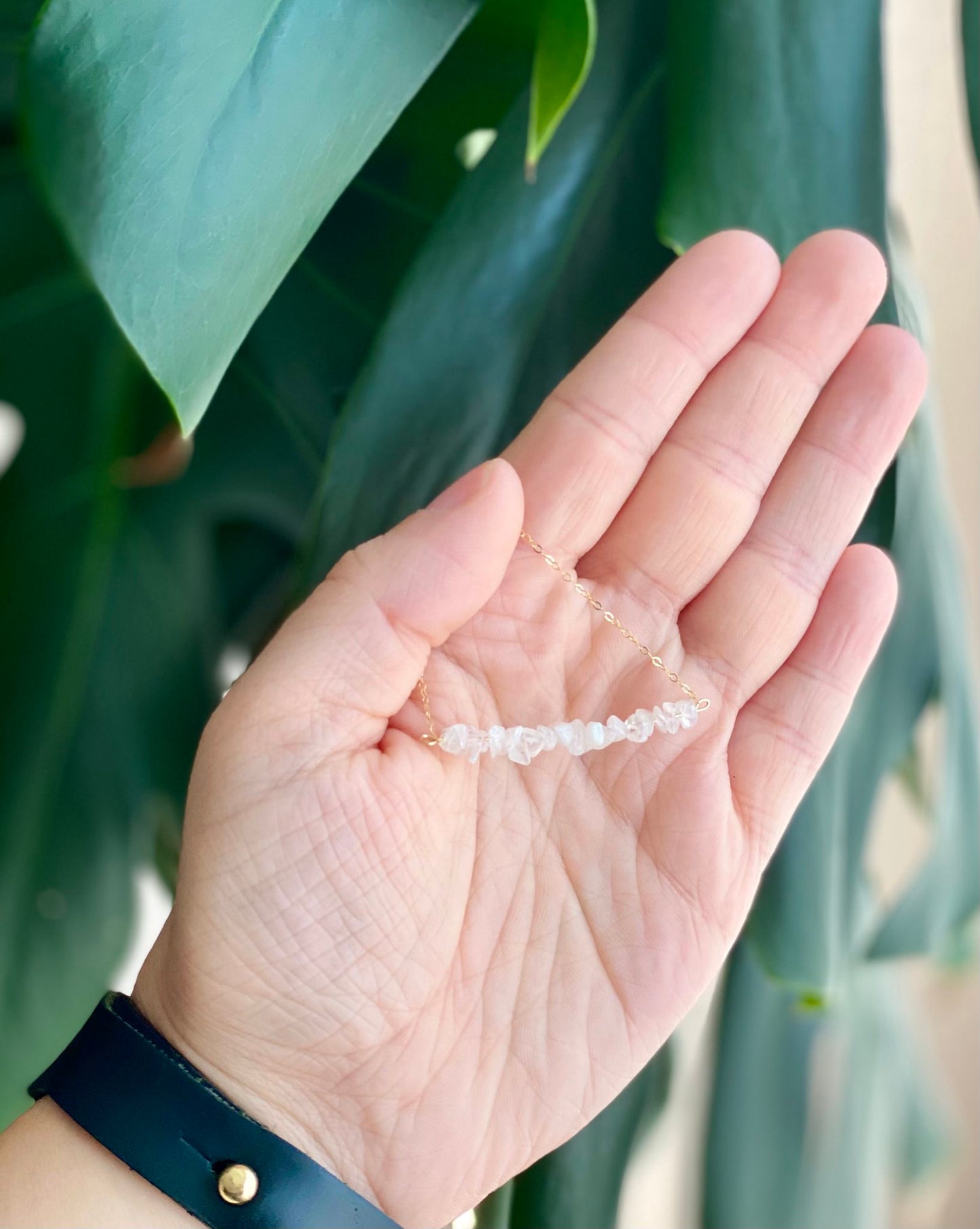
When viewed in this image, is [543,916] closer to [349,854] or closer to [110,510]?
[349,854]

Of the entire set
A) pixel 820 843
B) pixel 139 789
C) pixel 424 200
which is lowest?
pixel 820 843

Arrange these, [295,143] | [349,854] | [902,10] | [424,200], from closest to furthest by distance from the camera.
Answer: [295,143]
[349,854]
[424,200]
[902,10]


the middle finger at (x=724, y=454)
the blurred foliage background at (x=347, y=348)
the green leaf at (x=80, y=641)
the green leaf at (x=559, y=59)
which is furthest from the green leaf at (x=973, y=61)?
the green leaf at (x=80, y=641)

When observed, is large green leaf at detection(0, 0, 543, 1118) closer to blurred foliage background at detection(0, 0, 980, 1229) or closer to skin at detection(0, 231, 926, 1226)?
blurred foliage background at detection(0, 0, 980, 1229)

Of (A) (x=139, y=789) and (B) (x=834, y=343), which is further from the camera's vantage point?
(A) (x=139, y=789)

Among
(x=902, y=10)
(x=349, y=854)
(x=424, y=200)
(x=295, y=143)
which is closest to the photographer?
(x=295, y=143)

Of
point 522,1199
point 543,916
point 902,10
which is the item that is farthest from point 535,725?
point 902,10

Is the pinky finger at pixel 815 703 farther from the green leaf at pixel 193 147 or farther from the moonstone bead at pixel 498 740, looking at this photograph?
the green leaf at pixel 193 147
